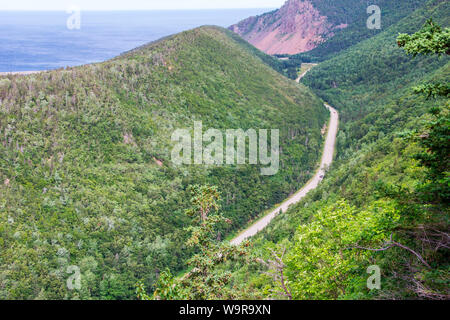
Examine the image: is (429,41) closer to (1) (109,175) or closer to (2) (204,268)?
(2) (204,268)

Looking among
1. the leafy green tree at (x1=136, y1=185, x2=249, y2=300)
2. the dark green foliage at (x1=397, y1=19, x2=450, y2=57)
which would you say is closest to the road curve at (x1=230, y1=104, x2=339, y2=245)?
the leafy green tree at (x1=136, y1=185, x2=249, y2=300)

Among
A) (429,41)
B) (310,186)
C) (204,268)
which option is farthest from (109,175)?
(429,41)

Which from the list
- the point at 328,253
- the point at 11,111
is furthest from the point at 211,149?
the point at 328,253

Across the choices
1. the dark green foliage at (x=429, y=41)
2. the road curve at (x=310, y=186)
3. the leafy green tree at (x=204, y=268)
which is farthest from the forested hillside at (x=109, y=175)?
the dark green foliage at (x=429, y=41)

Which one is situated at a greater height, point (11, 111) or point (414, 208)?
point (11, 111)

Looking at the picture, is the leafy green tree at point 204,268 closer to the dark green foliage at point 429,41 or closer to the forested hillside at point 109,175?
the dark green foliage at point 429,41

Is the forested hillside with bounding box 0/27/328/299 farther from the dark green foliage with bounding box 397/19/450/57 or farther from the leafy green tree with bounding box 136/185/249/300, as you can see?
the dark green foliage with bounding box 397/19/450/57
